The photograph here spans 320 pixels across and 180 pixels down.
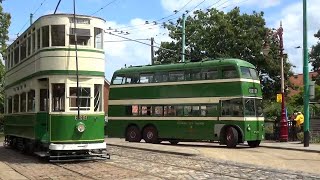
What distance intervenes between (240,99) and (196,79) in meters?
2.89

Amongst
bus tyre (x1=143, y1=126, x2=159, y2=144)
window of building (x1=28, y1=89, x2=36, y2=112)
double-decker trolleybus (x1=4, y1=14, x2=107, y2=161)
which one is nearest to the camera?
double-decker trolleybus (x1=4, y1=14, x2=107, y2=161)

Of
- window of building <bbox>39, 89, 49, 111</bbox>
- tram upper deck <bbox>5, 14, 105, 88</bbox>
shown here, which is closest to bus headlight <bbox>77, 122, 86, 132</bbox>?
window of building <bbox>39, 89, 49, 111</bbox>

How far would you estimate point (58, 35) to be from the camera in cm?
1862

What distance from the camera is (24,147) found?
22406mm

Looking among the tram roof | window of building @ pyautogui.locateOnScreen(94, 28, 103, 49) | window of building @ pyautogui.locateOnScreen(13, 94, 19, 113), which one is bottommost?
window of building @ pyautogui.locateOnScreen(13, 94, 19, 113)

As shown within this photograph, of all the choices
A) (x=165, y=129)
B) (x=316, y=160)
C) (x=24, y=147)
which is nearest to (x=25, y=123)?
(x=24, y=147)

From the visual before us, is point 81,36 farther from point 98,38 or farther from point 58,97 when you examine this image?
point 58,97

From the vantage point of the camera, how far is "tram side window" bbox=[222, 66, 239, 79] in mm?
25062

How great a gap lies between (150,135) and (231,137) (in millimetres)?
5739

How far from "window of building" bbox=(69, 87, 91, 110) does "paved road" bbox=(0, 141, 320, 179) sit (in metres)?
2.02

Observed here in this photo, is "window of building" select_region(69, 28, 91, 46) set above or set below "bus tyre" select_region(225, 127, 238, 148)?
above

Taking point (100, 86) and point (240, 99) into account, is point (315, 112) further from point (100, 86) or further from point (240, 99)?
point (100, 86)

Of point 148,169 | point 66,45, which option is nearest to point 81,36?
point 66,45

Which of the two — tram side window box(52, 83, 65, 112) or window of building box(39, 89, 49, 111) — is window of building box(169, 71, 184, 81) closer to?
window of building box(39, 89, 49, 111)
